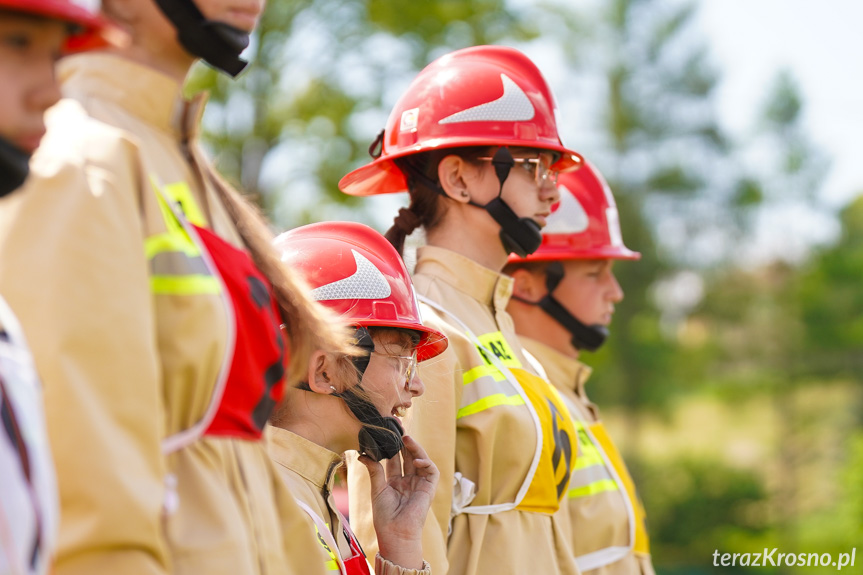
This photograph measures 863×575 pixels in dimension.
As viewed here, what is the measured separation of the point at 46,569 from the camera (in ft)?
5.32

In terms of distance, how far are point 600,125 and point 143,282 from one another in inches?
1032

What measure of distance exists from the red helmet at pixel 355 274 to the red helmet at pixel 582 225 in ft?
7.17

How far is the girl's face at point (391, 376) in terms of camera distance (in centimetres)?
338

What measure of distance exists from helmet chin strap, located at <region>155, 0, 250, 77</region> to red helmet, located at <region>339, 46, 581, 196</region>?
76.5 inches

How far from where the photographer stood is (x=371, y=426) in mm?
3318

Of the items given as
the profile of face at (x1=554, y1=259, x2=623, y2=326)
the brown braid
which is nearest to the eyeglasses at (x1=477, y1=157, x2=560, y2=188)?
the brown braid

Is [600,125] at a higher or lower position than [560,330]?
higher

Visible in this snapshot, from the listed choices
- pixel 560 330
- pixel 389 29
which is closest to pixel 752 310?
pixel 389 29

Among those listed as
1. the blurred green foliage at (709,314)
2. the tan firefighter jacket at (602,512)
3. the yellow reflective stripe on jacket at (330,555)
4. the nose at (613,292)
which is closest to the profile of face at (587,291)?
the nose at (613,292)

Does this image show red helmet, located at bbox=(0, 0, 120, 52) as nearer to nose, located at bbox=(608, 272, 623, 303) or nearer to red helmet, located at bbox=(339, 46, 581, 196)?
red helmet, located at bbox=(339, 46, 581, 196)

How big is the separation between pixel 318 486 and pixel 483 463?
2.37 ft

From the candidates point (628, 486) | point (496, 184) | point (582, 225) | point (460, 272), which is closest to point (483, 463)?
point (460, 272)

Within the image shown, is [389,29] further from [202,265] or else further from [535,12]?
[202,265]

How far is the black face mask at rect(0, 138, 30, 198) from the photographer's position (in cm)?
172
